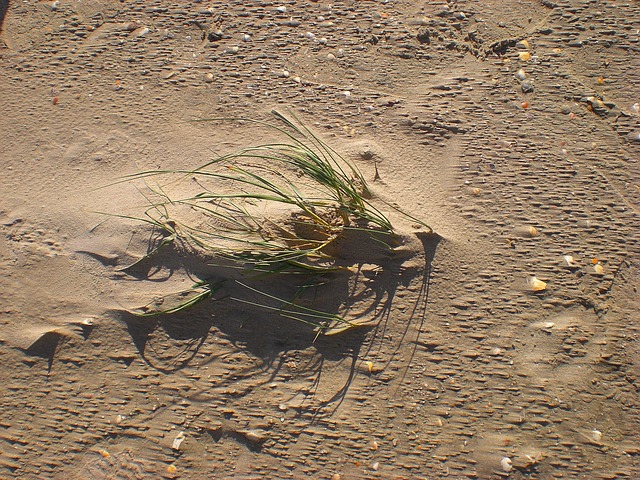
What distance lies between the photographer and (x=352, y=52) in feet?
6.81

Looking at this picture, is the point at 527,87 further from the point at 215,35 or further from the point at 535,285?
the point at 215,35

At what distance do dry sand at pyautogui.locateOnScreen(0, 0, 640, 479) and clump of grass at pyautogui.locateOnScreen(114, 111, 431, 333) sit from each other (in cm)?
8

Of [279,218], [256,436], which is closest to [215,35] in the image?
[279,218]

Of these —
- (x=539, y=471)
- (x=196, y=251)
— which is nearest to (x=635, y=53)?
Result: (x=539, y=471)

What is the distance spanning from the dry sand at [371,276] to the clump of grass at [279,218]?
77mm

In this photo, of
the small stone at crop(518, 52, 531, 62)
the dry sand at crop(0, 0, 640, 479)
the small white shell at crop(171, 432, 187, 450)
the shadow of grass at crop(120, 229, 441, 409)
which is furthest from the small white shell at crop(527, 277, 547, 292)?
the small white shell at crop(171, 432, 187, 450)

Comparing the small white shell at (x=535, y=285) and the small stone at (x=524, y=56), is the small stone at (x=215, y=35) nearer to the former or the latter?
the small stone at (x=524, y=56)

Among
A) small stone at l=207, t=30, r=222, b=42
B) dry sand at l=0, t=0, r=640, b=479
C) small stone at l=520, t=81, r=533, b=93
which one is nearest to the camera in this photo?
dry sand at l=0, t=0, r=640, b=479

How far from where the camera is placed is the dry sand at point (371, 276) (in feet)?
5.62

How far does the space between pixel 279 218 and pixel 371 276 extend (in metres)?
0.40

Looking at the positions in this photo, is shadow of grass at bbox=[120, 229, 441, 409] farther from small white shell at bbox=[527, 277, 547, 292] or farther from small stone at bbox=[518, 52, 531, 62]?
small stone at bbox=[518, 52, 531, 62]

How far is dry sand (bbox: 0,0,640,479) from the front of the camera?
1.71 metres

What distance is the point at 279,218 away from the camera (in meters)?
1.83

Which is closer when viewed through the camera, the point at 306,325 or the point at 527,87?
the point at 306,325
